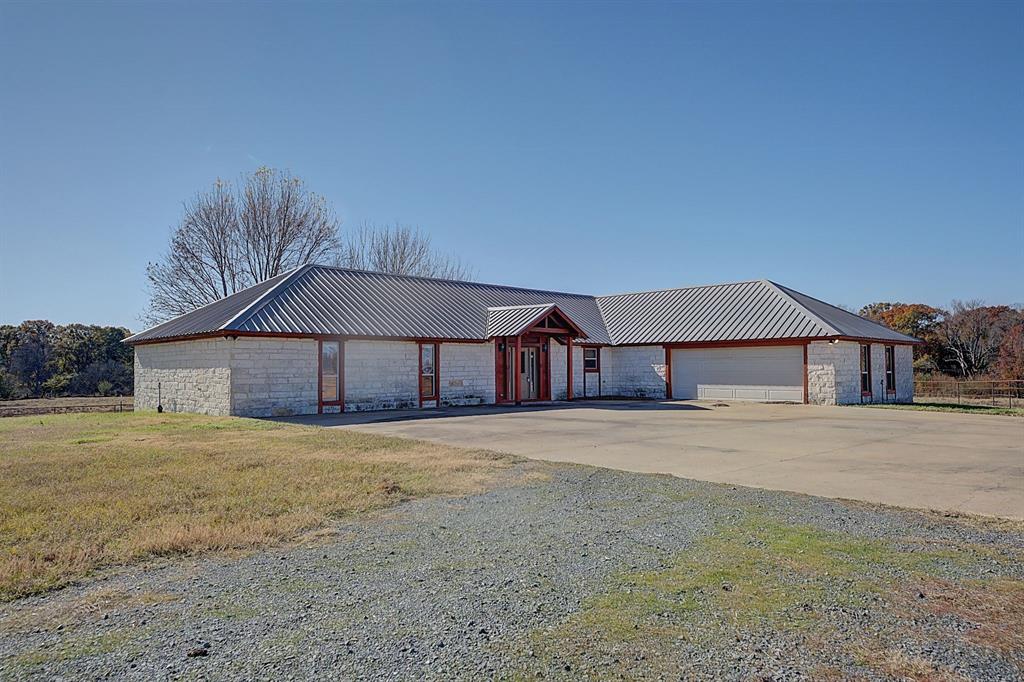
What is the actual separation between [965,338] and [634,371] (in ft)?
72.8

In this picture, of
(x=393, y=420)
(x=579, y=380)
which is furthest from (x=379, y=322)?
(x=579, y=380)

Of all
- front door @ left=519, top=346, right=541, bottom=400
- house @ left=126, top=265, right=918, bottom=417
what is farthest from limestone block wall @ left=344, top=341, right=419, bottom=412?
front door @ left=519, top=346, right=541, bottom=400

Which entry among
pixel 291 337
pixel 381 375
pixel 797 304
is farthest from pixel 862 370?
pixel 291 337

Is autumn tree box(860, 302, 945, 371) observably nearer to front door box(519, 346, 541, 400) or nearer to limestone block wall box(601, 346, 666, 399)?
limestone block wall box(601, 346, 666, 399)

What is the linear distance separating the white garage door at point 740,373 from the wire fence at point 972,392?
7.97m

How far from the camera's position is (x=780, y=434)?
586 inches

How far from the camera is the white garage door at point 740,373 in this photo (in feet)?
84.4

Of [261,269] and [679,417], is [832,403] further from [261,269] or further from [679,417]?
[261,269]

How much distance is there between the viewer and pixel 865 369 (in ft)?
87.4

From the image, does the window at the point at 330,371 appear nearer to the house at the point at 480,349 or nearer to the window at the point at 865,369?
the house at the point at 480,349

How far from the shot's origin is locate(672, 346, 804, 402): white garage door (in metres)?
25.7

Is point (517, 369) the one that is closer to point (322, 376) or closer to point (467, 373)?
point (467, 373)

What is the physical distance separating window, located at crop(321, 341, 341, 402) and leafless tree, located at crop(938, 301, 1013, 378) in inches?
1297

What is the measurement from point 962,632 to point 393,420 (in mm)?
15729
